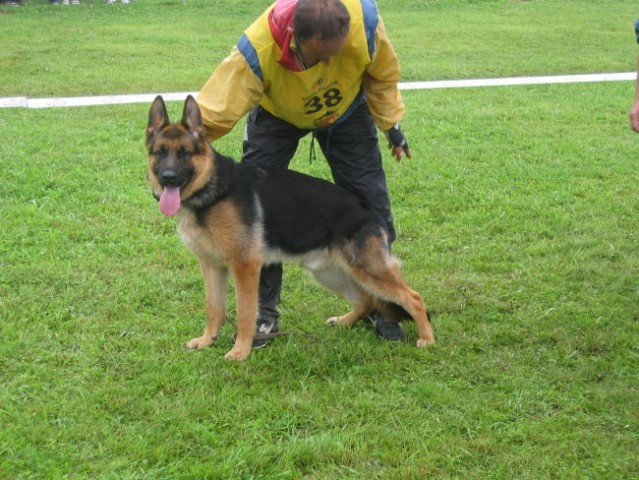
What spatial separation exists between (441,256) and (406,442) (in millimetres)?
2472

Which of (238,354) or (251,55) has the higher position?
(251,55)

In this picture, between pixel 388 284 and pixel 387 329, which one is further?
pixel 387 329

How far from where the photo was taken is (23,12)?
18953mm

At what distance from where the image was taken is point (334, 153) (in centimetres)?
495

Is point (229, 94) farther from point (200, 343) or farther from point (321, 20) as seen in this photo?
point (200, 343)

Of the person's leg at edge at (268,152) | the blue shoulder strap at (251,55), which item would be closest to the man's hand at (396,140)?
the person's leg at edge at (268,152)

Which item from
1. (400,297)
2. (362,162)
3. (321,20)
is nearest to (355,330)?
(400,297)

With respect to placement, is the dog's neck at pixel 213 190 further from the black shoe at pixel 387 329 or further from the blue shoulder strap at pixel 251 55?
the black shoe at pixel 387 329

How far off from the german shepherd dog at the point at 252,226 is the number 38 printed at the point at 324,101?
1.40 ft

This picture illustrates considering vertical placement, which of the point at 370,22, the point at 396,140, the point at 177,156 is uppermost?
the point at 370,22

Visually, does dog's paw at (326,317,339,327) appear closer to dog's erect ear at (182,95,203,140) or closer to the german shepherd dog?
the german shepherd dog

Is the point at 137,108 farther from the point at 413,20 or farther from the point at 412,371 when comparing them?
the point at 413,20

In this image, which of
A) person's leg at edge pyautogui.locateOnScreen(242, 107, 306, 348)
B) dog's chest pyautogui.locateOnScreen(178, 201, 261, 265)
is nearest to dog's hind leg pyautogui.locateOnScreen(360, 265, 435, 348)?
person's leg at edge pyautogui.locateOnScreen(242, 107, 306, 348)

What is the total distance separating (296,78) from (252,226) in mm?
831
